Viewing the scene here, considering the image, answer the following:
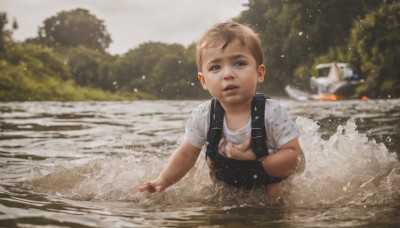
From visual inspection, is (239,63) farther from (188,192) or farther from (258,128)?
(188,192)

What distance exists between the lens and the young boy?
9.62 feet

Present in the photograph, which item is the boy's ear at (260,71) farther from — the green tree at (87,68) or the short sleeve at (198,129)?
the green tree at (87,68)

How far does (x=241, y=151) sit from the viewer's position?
9.78 ft

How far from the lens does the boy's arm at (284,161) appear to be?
9.50ft

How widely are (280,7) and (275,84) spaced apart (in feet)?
23.3

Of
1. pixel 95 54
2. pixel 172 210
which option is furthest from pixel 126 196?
pixel 95 54

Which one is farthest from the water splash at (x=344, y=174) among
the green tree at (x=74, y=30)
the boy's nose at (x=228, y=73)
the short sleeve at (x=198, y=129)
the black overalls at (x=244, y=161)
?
the green tree at (x=74, y=30)

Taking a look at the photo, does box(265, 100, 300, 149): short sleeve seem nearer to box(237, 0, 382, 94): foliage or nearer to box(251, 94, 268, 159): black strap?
box(251, 94, 268, 159): black strap

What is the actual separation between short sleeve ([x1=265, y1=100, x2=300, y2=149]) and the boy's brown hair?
1.11 ft

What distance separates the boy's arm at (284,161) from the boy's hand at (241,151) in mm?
102

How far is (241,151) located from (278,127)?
0.95 feet

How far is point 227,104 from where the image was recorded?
3111 millimetres

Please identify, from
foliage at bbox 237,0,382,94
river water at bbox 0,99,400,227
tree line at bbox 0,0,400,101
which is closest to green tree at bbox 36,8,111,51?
tree line at bbox 0,0,400,101

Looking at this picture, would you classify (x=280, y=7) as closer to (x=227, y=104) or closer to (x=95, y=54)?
(x=227, y=104)
